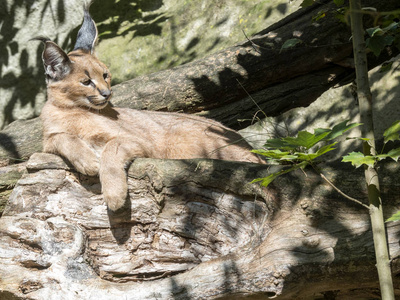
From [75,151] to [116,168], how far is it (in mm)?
462

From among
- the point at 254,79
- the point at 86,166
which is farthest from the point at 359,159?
the point at 254,79

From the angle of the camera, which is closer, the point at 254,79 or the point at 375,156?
the point at 375,156

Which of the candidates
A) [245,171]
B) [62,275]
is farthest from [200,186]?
[62,275]

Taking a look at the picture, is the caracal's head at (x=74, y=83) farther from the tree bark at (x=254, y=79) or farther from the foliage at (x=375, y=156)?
the foliage at (x=375, y=156)

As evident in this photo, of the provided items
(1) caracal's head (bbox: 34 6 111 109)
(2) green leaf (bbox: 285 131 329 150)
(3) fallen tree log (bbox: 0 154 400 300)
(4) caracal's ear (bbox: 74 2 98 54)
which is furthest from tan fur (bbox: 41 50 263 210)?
(2) green leaf (bbox: 285 131 329 150)

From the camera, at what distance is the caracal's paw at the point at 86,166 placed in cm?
374

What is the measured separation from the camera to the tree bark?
529 cm

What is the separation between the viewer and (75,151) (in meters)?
3.93

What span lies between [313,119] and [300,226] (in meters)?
4.59

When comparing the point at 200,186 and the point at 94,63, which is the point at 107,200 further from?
the point at 94,63

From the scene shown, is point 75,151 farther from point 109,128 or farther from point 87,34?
point 87,34

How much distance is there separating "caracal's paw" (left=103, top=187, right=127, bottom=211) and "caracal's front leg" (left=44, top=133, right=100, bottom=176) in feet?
1.17

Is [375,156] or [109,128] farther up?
[109,128]

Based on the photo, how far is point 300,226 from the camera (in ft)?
10.1
